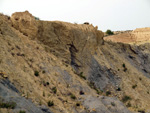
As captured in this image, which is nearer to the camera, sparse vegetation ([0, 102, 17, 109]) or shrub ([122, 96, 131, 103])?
sparse vegetation ([0, 102, 17, 109])

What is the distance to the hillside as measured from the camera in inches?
449

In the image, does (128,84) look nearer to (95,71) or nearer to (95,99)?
(95,71)

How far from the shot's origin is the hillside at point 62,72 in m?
11.4

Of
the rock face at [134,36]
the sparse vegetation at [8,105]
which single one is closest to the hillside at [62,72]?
the sparse vegetation at [8,105]

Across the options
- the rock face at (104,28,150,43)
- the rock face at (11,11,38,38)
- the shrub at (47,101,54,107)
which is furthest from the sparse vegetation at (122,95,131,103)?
the rock face at (104,28,150,43)

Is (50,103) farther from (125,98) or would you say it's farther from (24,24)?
(125,98)

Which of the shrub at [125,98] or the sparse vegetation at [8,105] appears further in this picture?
the shrub at [125,98]

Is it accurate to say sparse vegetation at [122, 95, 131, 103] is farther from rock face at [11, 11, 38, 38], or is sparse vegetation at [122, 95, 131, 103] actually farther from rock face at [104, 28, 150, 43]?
rock face at [104, 28, 150, 43]

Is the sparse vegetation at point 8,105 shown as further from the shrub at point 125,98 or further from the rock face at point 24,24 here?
the shrub at point 125,98

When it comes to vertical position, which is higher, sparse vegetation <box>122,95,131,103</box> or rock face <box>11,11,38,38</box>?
rock face <box>11,11,38,38</box>

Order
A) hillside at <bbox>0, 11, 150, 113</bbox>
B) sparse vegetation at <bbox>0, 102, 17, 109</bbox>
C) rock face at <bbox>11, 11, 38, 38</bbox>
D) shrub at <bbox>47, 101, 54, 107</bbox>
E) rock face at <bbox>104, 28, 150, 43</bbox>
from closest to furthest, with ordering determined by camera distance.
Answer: sparse vegetation at <bbox>0, 102, 17, 109</bbox>, hillside at <bbox>0, 11, 150, 113</bbox>, shrub at <bbox>47, 101, 54, 107</bbox>, rock face at <bbox>11, 11, 38, 38</bbox>, rock face at <bbox>104, 28, 150, 43</bbox>

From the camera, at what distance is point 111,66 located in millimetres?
23812

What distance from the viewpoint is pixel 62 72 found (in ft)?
53.2

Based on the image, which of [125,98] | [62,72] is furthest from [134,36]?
[62,72]
